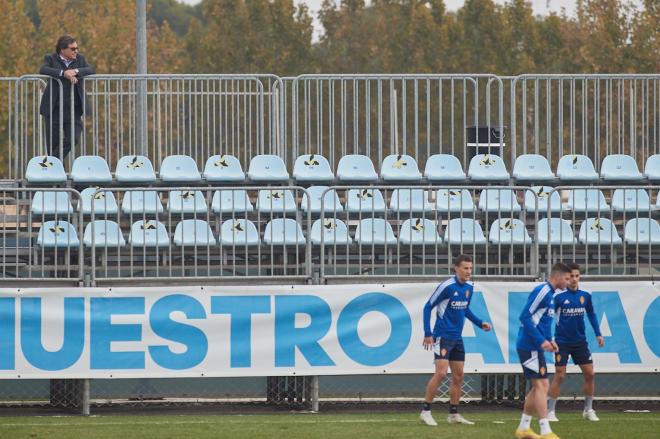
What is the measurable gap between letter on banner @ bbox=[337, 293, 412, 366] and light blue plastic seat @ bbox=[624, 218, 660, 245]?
2895mm

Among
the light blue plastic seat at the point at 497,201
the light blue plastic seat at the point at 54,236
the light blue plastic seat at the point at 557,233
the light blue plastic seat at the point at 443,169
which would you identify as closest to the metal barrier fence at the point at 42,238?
the light blue plastic seat at the point at 54,236

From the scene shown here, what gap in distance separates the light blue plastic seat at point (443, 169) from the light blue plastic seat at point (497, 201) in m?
0.81

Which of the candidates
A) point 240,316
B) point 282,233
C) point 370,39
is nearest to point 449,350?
point 240,316

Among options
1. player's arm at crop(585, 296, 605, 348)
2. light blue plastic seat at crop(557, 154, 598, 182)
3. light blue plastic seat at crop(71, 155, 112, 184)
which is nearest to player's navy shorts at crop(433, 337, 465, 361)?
player's arm at crop(585, 296, 605, 348)

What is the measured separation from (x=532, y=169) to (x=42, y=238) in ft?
21.0

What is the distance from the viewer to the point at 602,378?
16781mm

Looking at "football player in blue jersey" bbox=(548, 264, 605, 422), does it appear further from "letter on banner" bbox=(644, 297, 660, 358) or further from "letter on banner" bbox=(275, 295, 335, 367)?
"letter on banner" bbox=(275, 295, 335, 367)

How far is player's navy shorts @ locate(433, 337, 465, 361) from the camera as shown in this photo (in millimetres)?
14055

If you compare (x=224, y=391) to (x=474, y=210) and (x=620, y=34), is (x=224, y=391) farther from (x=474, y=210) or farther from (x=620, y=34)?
(x=620, y=34)

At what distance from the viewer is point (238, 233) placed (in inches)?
633

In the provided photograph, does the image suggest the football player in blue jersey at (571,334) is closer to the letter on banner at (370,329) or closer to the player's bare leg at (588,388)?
the player's bare leg at (588,388)

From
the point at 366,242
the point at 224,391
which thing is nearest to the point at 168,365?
the point at 224,391

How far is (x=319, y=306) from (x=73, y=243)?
9.43ft

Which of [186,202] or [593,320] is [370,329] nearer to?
[593,320]
